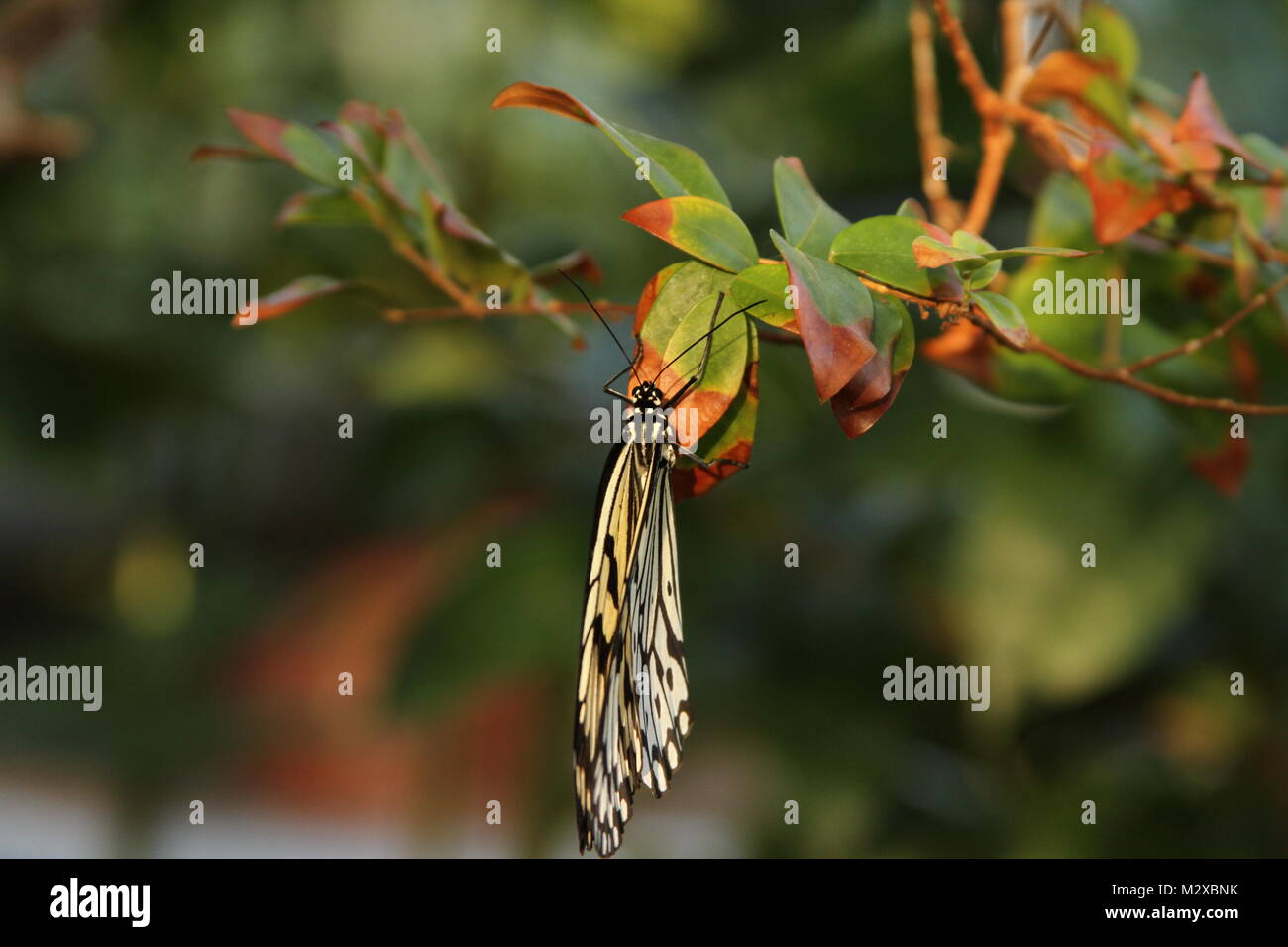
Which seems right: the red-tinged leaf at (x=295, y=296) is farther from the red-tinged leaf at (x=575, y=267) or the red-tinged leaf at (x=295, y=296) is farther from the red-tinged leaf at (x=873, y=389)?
the red-tinged leaf at (x=873, y=389)

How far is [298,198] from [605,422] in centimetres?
34

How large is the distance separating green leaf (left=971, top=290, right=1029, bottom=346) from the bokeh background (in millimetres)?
373

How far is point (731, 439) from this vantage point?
11.2 inches

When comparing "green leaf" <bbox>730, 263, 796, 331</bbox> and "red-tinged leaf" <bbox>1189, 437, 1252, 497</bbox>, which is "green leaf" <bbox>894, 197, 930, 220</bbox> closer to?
"green leaf" <bbox>730, 263, 796, 331</bbox>

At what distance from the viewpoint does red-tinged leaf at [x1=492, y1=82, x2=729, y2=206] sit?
10.3 inches

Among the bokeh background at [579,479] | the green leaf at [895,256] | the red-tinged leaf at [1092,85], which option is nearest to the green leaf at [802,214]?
the green leaf at [895,256]

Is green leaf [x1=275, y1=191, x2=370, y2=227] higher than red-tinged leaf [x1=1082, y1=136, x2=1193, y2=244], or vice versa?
green leaf [x1=275, y1=191, x2=370, y2=227]

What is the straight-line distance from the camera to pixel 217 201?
1063 millimetres

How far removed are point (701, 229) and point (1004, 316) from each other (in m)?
0.08

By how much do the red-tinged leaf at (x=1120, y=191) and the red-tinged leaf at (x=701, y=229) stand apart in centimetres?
13

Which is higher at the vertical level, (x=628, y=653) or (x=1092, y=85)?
(x=1092, y=85)

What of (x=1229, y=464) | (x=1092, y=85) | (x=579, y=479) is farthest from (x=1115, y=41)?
(x=579, y=479)

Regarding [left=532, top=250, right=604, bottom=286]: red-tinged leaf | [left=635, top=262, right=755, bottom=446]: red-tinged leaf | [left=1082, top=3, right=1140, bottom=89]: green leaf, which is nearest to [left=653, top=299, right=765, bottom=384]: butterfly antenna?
[left=635, top=262, right=755, bottom=446]: red-tinged leaf

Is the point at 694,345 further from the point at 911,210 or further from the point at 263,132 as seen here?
the point at 263,132
